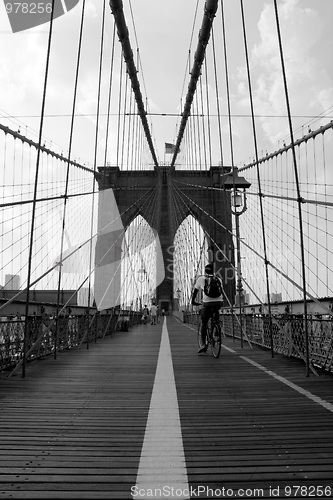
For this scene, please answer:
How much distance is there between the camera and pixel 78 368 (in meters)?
3.88

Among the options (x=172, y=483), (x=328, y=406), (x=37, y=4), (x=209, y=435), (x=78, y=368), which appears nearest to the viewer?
(x=172, y=483)

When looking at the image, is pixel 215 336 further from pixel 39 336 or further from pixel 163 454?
pixel 163 454

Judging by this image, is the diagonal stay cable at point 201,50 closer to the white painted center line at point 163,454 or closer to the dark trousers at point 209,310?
the dark trousers at point 209,310

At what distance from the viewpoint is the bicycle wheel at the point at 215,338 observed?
15.2 feet

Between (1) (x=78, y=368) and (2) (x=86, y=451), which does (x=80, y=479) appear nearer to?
(2) (x=86, y=451)

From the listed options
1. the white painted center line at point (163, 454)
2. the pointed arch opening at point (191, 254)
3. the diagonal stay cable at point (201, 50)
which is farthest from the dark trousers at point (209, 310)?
the pointed arch opening at point (191, 254)

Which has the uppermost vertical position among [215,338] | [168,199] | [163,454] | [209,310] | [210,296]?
[168,199]

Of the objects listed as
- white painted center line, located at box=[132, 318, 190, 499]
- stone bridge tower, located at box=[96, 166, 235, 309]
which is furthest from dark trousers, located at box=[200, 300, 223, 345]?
stone bridge tower, located at box=[96, 166, 235, 309]

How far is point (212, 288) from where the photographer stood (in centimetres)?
488

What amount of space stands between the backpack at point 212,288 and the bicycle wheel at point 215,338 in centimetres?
29

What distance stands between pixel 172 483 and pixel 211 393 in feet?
4.87

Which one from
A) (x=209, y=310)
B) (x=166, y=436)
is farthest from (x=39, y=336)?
(x=166, y=436)

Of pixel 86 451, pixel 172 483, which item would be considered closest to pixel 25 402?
pixel 86 451

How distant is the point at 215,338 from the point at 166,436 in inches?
122
